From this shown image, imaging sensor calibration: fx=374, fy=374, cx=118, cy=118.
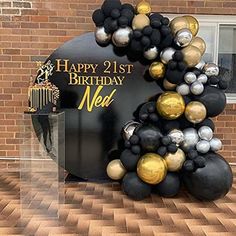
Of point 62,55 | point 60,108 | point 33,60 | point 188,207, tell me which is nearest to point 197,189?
point 188,207

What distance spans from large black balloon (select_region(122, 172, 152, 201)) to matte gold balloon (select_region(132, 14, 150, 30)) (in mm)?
1471

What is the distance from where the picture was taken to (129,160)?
146 inches

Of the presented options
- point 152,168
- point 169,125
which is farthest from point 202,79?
point 152,168

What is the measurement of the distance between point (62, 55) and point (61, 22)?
0.72m

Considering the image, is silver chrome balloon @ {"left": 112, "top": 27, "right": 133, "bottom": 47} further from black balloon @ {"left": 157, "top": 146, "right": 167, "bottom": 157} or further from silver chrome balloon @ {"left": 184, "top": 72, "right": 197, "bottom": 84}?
black balloon @ {"left": 157, "top": 146, "right": 167, "bottom": 157}

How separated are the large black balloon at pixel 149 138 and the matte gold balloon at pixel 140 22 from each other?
3.35 ft

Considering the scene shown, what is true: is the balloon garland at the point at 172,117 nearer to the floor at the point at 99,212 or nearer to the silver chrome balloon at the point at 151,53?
the silver chrome balloon at the point at 151,53

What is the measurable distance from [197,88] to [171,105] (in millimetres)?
315

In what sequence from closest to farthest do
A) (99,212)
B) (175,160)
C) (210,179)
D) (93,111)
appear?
(99,212) → (210,179) → (175,160) → (93,111)

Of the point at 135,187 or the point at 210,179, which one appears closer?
the point at 210,179

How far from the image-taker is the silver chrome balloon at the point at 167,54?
12.2 ft

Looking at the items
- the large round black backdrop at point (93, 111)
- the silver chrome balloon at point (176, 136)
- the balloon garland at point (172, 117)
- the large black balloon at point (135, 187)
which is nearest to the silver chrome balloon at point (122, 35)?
the balloon garland at point (172, 117)

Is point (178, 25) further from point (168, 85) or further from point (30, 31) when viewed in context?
point (30, 31)

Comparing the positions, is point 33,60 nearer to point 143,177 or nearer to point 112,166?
point 112,166
